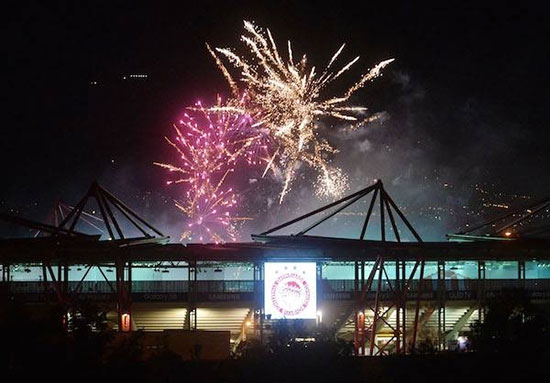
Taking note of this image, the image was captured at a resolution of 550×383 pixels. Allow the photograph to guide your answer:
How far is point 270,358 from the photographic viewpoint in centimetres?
1639

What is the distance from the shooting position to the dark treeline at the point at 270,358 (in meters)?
13.2

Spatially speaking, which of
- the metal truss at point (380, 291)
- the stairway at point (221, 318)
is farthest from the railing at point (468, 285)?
the stairway at point (221, 318)

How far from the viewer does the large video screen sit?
33.6 meters

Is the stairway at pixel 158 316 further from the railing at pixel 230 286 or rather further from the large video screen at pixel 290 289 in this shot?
the large video screen at pixel 290 289

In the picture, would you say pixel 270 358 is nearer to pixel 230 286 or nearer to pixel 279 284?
pixel 279 284

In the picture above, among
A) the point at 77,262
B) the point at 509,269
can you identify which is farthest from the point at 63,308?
the point at 509,269

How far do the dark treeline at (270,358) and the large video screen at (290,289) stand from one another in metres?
14.0

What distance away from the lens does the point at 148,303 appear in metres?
38.2

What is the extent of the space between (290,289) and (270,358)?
57.1 feet

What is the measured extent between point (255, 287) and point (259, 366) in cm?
1961

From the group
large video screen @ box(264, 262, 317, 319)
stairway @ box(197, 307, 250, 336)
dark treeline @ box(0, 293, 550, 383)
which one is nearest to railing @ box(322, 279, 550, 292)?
stairway @ box(197, 307, 250, 336)

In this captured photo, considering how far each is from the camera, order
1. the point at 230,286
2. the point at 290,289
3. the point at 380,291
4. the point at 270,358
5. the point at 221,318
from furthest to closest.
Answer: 1. the point at 230,286
2. the point at 221,318
3. the point at 290,289
4. the point at 380,291
5. the point at 270,358

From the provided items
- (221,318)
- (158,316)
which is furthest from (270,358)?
(158,316)

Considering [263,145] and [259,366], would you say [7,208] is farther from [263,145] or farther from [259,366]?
[259,366]
